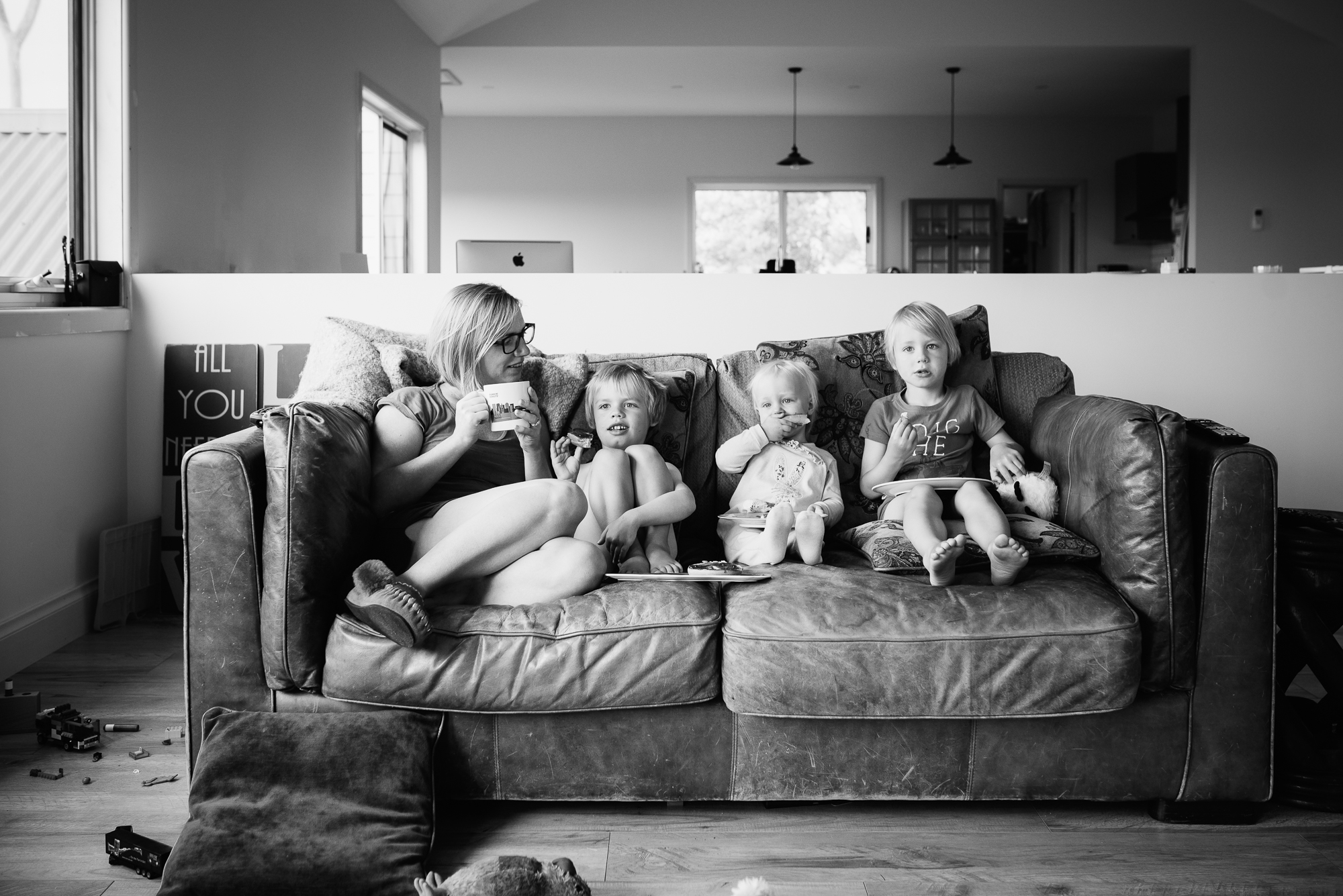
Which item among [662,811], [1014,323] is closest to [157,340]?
[662,811]

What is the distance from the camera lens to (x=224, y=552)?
1.83 m

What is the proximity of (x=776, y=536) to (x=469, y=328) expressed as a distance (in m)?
0.74

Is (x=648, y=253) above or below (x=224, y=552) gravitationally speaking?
above

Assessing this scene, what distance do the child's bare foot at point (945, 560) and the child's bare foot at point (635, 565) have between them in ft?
1.74

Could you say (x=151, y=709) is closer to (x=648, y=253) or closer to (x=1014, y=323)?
(x=1014, y=323)

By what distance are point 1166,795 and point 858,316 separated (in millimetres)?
1981

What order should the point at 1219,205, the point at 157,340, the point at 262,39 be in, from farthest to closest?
the point at 1219,205 < the point at 262,39 < the point at 157,340

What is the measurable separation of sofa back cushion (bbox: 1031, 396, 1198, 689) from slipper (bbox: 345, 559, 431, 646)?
1185 mm

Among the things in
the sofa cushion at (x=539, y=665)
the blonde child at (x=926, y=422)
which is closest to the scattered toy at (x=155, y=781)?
the sofa cushion at (x=539, y=665)

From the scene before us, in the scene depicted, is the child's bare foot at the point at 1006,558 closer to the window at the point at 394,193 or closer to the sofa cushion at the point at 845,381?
the sofa cushion at the point at 845,381

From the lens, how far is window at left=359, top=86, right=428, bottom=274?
6.05 metres

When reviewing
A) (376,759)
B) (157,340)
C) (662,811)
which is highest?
(157,340)

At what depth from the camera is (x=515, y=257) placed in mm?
3834

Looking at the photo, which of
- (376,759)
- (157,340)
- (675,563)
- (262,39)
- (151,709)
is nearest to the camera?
(376,759)
